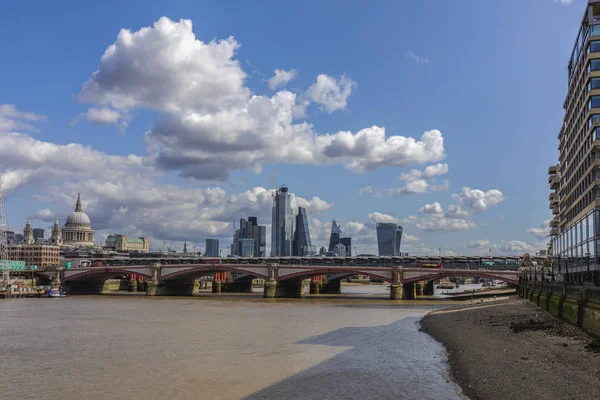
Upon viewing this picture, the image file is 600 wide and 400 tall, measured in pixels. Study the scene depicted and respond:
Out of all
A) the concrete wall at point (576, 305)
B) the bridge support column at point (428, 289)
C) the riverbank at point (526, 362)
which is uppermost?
the concrete wall at point (576, 305)

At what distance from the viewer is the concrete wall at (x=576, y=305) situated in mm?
30594

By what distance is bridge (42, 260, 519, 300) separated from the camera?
109 meters

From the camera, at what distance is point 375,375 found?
30.8m

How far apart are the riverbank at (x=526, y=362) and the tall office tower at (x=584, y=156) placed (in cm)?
2332

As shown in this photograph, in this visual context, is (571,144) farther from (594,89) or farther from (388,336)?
(388,336)

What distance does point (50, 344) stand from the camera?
44500 millimetres

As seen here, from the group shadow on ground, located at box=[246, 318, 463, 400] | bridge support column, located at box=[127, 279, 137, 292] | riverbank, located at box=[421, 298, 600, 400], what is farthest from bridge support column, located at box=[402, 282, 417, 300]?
bridge support column, located at box=[127, 279, 137, 292]

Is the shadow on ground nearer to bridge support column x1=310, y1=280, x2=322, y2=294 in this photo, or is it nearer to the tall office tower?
the tall office tower

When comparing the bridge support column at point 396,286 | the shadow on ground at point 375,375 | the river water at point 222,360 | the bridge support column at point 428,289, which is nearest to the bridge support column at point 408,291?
the bridge support column at point 396,286

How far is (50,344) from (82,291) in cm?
10927

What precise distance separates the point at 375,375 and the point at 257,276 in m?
93.4

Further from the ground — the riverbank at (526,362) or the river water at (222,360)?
the riverbank at (526,362)

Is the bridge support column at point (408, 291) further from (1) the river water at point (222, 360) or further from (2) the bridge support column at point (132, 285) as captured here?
(2) the bridge support column at point (132, 285)

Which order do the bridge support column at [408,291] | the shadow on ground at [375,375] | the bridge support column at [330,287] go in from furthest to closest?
the bridge support column at [330,287] → the bridge support column at [408,291] → the shadow on ground at [375,375]
